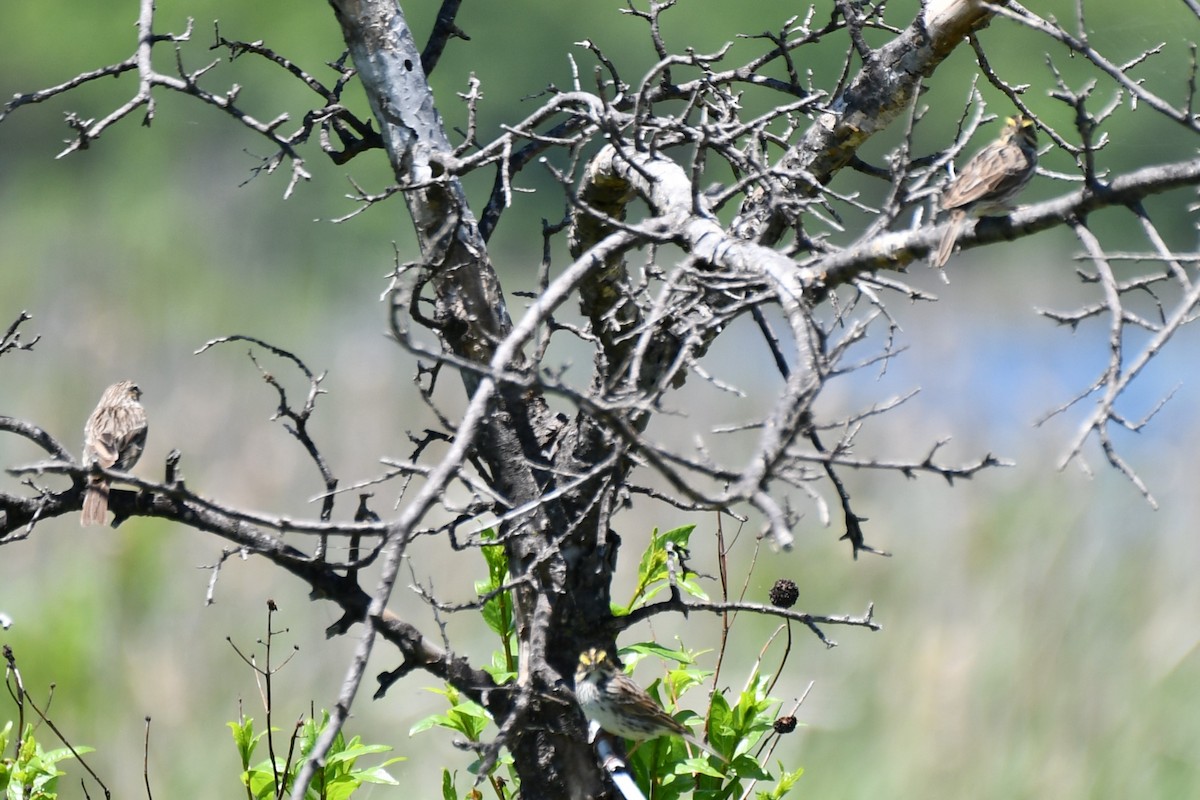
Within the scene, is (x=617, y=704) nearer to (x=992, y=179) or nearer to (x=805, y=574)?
(x=992, y=179)

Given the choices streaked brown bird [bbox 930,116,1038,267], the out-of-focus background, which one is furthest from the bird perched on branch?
streaked brown bird [bbox 930,116,1038,267]

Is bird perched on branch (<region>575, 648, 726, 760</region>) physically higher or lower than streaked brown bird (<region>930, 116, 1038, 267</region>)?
lower

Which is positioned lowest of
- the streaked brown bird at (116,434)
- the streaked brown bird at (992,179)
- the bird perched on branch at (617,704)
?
the bird perched on branch at (617,704)

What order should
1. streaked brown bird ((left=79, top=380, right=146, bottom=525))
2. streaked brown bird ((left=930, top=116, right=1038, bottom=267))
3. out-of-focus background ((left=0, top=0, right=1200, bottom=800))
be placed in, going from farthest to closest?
out-of-focus background ((left=0, top=0, right=1200, bottom=800)) → streaked brown bird ((left=79, top=380, right=146, bottom=525)) → streaked brown bird ((left=930, top=116, right=1038, bottom=267))

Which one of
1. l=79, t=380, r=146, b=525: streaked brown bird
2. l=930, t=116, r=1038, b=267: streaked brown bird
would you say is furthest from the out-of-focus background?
l=79, t=380, r=146, b=525: streaked brown bird

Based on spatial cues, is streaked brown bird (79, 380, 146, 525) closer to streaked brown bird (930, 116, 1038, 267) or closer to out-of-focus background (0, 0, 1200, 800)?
out-of-focus background (0, 0, 1200, 800)

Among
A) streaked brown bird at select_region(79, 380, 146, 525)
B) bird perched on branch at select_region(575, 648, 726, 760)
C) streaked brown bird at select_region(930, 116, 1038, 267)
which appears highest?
streaked brown bird at select_region(930, 116, 1038, 267)

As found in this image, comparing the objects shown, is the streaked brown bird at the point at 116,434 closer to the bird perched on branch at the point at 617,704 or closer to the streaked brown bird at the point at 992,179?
the bird perched on branch at the point at 617,704

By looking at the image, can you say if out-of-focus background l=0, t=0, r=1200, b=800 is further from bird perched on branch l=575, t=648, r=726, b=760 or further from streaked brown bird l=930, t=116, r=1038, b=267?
bird perched on branch l=575, t=648, r=726, b=760

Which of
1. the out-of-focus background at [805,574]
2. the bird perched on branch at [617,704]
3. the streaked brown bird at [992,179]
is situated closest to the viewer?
the bird perched on branch at [617,704]

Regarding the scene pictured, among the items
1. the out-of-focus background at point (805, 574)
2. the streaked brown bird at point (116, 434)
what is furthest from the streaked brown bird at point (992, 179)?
the streaked brown bird at point (116, 434)

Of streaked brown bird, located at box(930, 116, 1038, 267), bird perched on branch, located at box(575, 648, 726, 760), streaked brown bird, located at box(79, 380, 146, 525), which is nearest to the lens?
bird perched on branch, located at box(575, 648, 726, 760)

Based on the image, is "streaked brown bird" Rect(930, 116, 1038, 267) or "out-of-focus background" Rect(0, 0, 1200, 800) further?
"out-of-focus background" Rect(0, 0, 1200, 800)

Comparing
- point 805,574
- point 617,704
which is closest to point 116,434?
point 617,704
